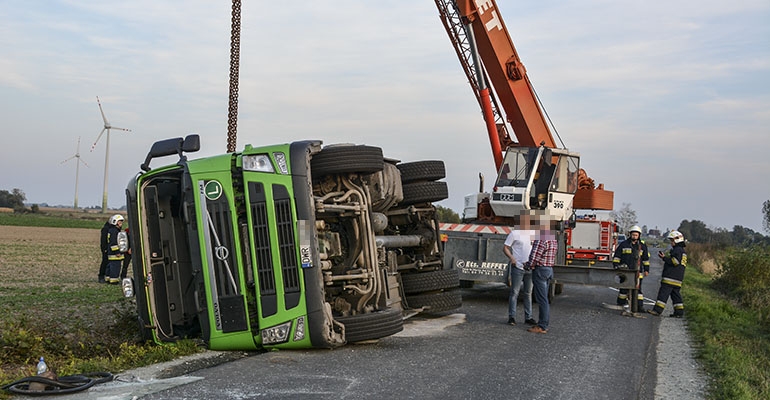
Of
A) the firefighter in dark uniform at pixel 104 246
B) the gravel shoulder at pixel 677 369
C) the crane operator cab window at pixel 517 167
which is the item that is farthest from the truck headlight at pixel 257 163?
the firefighter in dark uniform at pixel 104 246

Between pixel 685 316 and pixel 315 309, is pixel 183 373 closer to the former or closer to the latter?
pixel 315 309

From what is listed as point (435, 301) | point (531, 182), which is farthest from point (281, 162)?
point (531, 182)

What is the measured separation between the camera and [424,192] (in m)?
10.3

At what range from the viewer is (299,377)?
20.3ft

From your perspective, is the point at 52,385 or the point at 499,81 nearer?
the point at 52,385

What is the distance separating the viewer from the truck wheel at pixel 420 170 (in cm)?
1024

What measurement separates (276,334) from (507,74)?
10.7m

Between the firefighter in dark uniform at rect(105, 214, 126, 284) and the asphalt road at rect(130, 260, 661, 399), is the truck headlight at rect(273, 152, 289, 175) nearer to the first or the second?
the asphalt road at rect(130, 260, 661, 399)

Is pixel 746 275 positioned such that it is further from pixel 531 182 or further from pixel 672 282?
pixel 531 182

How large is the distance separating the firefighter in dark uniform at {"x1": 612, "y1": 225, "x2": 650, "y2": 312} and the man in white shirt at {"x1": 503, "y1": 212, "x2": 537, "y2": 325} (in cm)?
331

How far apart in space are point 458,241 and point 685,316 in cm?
404

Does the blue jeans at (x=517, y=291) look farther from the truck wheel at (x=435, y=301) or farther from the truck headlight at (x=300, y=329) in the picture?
the truck headlight at (x=300, y=329)

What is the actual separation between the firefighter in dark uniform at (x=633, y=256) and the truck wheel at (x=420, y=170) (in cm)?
465

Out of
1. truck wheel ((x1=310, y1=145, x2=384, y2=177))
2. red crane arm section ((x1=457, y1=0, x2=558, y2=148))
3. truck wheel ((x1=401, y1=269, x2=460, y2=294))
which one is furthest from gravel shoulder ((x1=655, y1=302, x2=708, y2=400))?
red crane arm section ((x1=457, y1=0, x2=558, y2=148))
